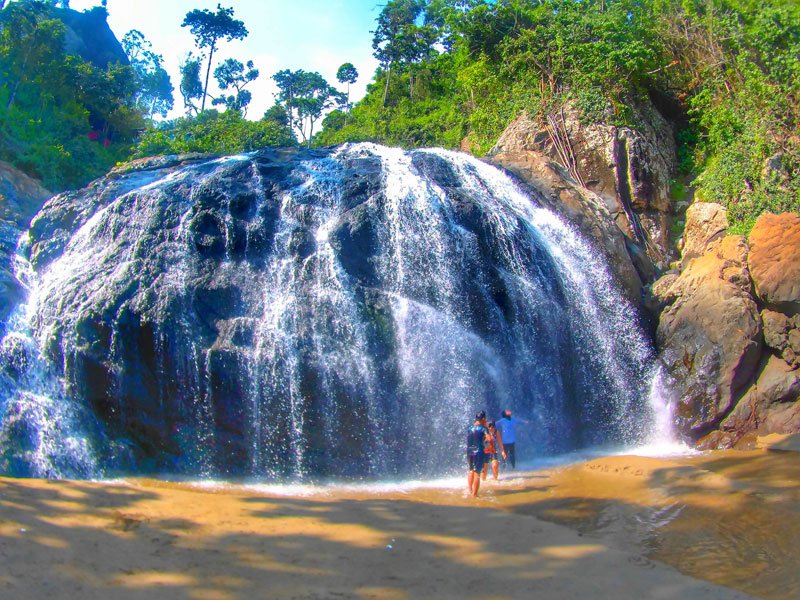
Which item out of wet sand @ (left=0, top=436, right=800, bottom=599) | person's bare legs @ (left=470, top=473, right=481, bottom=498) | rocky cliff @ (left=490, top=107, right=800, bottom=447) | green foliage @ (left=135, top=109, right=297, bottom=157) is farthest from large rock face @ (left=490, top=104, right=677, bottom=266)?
green foliage @ (left=135, top=109, right=297, bottom=157)

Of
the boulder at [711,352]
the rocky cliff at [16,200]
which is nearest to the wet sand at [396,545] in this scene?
the boulder at [711,352]

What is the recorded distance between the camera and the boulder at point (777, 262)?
12.8 metres

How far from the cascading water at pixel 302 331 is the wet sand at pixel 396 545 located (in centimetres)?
306

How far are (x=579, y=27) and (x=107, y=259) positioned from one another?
16583mm

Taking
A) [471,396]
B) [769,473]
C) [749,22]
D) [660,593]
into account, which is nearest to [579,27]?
[749,22]

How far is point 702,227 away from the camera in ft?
58.4

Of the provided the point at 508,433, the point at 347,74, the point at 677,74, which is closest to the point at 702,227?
the point at 677,74

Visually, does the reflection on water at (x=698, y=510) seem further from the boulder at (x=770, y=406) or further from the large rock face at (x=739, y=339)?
the large rock face at (x=739, y=339)

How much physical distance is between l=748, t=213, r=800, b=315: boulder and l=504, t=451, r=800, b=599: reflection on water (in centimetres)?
358

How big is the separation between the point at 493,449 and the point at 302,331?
4114mm

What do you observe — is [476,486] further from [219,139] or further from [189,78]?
[189,78]

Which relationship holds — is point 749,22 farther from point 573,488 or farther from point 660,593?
point 660,593

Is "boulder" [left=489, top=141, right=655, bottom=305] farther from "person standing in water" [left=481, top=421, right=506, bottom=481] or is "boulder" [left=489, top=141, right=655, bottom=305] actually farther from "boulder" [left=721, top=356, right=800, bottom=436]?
"person standing in water" [left=481, top=421, right=506, bottom=481]

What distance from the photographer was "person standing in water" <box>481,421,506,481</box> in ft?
31.9
